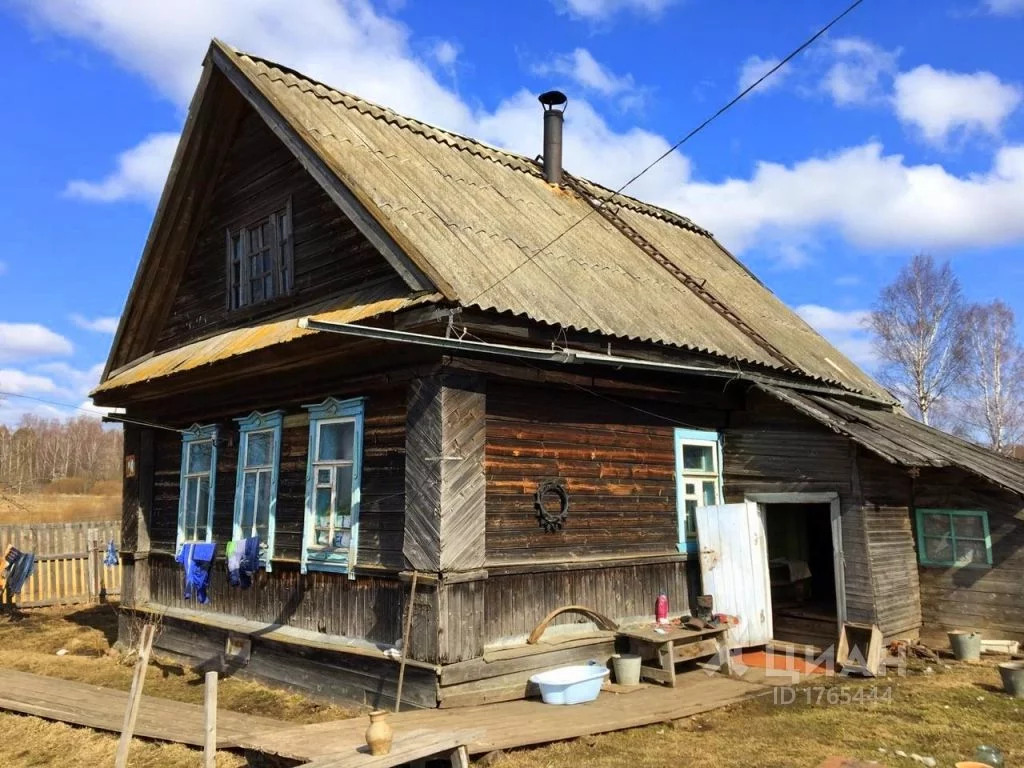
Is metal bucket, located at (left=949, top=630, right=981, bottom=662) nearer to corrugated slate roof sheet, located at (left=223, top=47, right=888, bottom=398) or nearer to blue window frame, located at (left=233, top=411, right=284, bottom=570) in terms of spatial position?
corrugated slate roof sheet, located at (left=223, top=47, right=888, bottom=398)

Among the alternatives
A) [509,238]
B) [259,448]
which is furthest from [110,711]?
[509,238]

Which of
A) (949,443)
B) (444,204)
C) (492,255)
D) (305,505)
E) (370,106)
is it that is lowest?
(305,505)

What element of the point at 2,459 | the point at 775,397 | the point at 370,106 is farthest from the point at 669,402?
the point at 2,459

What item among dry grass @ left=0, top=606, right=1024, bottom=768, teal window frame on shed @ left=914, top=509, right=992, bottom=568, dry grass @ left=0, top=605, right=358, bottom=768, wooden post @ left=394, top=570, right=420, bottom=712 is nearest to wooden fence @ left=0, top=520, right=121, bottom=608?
dry grass @ left=0, top=605, right=358, bottom=768

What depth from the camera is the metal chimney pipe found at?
13031 millimetres

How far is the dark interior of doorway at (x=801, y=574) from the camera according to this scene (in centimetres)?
1015

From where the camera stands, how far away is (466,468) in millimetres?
7441

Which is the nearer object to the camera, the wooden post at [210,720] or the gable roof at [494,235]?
the wooden post at [210,720]

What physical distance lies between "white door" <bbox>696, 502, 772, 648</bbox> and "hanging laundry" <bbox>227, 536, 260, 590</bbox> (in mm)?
5172

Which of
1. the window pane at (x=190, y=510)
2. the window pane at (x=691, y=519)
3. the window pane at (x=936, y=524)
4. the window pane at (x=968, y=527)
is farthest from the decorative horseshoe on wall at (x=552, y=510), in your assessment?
the window pane at (x=190, y=510)

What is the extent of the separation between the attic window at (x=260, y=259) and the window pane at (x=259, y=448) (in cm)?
171

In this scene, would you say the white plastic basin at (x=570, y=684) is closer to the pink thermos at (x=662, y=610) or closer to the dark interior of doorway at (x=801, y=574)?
the pink thermos at (x=662, y=610)

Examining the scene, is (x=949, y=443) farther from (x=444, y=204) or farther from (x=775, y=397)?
(x=444, y=204)

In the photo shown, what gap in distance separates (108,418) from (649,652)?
8.51 metres
